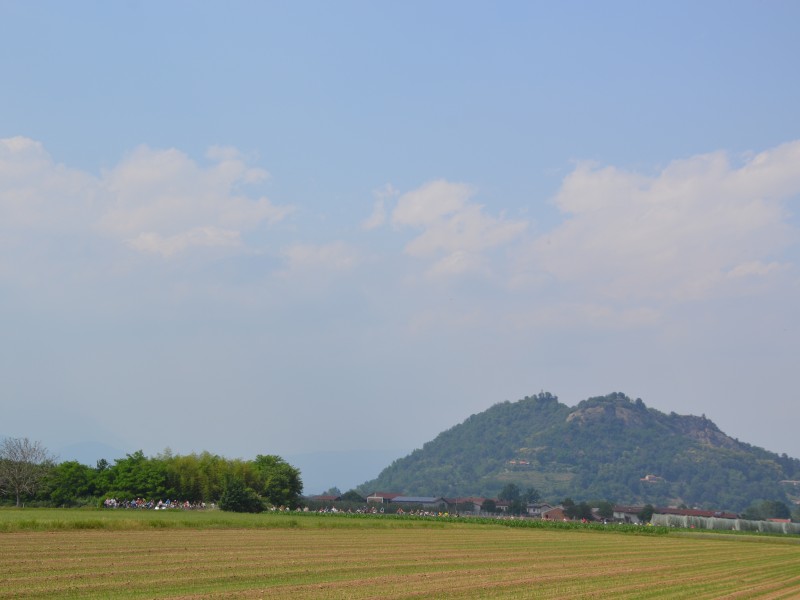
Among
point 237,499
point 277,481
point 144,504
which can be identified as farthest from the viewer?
point 277,481

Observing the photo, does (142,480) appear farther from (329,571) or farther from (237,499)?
(329,571)

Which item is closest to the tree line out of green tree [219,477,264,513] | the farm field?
green tree [219,477,264,513]

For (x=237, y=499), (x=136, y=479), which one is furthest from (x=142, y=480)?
(x=237, y=499)

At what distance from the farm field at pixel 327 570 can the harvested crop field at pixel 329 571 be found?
52 millimetres

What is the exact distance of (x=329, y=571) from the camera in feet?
107

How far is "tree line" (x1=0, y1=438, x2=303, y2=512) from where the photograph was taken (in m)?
108

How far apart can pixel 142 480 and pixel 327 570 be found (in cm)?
9280

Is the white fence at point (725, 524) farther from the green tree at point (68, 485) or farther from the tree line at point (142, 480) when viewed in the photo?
the green tree at point (68, 485)

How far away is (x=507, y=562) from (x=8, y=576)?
2298cm

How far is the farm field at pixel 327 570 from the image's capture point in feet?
85.0

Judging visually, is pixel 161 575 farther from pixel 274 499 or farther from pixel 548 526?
pixel 274 499

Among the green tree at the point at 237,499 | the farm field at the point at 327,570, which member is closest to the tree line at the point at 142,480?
the green tree at the point at 237,499

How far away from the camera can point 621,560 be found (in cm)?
4875

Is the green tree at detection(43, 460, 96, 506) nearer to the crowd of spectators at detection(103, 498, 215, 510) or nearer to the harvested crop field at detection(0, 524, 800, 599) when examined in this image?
the crowd of spectators at detection(103, 498, 215, 510)
